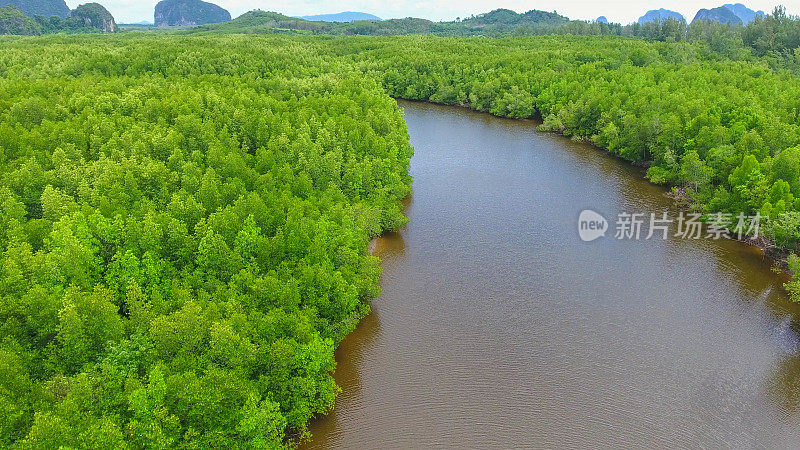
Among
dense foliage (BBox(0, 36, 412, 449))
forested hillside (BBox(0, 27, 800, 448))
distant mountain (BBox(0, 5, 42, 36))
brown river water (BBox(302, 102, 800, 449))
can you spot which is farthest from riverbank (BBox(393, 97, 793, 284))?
distant mountain (BBox(0, 5, 42, 36))

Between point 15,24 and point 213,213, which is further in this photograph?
point 15,24

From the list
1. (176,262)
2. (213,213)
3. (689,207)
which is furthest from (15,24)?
(689,207)

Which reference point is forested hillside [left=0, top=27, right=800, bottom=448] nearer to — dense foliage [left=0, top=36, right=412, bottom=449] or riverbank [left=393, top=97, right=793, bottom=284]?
dense foliage [left=0, top=36, right=412, bottom=449]

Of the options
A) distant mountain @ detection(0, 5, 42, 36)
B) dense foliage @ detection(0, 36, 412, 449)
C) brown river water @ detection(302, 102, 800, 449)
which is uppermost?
distant mountain @ detection(0, 5, 42, 36)

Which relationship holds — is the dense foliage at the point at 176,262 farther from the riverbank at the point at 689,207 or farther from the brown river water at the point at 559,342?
the riverbank at the point at 689,207

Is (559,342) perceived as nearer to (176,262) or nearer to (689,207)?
(176,262)

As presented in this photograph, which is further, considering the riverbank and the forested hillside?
the riverbank
